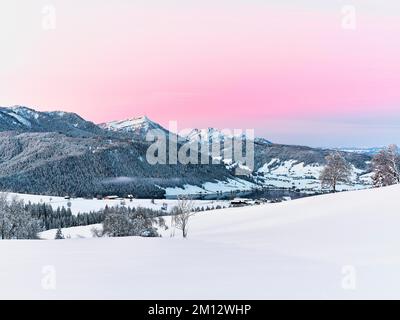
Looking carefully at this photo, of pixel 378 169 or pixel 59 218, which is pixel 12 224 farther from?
pixel 59 218

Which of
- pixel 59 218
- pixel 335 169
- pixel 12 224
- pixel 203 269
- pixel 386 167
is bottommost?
pixel 59 218

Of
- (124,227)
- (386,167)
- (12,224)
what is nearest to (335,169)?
(386,167)

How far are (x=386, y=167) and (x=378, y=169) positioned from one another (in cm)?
102

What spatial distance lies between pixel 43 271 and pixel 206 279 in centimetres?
506

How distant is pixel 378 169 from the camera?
5519 centimetres

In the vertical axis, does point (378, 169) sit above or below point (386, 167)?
below

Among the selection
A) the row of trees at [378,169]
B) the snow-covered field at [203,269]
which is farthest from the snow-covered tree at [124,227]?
the snow-covered field at [203,269]

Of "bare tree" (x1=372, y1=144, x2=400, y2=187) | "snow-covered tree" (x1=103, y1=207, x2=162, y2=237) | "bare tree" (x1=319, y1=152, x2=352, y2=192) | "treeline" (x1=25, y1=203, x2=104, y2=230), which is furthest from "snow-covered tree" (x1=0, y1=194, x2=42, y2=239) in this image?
"treeline" (x1=25, y1=203, x2=104, y2=230)

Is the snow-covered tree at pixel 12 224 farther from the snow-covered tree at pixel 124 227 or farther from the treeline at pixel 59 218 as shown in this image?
the treeline at pixel 59 218

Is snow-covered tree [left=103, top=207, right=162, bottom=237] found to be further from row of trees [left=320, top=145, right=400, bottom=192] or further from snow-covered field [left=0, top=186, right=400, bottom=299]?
snow-covered field [left=0, top=186, right=400, bottom=299]

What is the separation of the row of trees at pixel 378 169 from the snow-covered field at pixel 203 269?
34.2 meters

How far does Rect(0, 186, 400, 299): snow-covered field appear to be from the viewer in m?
10.8

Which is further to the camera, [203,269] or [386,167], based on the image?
[386,167]
